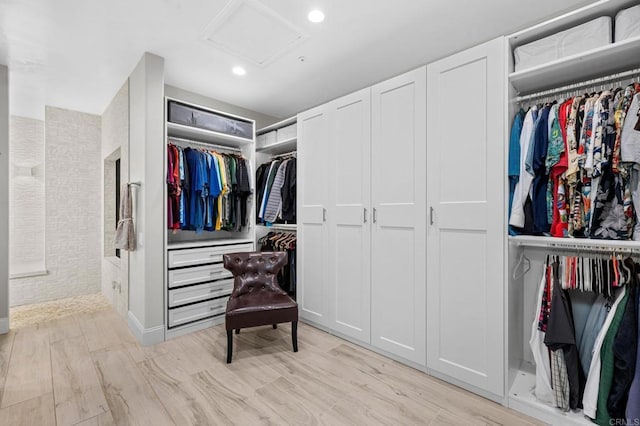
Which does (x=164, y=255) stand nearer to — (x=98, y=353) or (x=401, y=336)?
(x=98, y=353)

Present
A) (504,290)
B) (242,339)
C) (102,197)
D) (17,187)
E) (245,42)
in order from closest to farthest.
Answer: (504,290), (245,42), (242,339), (17,187), (102,197)

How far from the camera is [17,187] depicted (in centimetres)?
375

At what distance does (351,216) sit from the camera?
2.65 metres

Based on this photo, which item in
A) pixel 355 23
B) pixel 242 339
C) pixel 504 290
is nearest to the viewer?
pixel 504 290

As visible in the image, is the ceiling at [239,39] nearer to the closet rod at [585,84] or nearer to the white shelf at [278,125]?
the white shelf at [278,125]

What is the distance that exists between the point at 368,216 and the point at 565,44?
1.67 metres

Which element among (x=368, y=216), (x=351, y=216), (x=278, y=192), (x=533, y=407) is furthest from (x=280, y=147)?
(x=533, y=407)

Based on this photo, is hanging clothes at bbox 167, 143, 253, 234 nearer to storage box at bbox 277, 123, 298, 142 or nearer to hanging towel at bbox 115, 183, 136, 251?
hanging towel at bbox 115, 183, 136, 251

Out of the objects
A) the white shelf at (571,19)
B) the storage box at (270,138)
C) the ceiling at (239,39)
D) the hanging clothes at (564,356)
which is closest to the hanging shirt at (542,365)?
the hanging clothes at (564,356)

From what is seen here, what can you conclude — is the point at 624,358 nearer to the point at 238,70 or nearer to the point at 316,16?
the point at 316,16

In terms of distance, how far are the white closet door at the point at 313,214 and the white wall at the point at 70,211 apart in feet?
10.6

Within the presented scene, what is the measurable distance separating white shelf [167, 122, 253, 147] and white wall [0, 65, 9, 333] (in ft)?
4.80

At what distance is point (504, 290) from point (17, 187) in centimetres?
555

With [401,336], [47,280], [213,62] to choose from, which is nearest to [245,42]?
[213,62]
